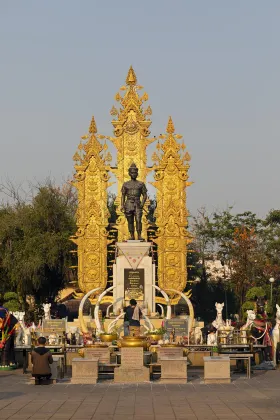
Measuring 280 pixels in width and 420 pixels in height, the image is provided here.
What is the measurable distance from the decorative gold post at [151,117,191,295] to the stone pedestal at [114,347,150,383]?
21.6 metres

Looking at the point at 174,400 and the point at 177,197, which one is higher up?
the point at 177,197

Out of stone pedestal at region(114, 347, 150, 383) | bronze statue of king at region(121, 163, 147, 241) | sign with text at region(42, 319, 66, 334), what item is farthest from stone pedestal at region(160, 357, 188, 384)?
bronze statue of king at region(121, 163, 147, 241)

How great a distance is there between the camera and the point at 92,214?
45031 millimetres

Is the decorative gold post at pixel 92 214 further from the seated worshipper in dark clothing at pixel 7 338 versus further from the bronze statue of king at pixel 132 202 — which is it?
the seated worshipper in dark clothing at pixel 7 338

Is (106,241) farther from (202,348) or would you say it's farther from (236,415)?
(236,415)

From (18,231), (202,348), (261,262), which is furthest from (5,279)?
(202,348)

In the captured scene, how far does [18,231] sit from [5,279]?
9.45 ft

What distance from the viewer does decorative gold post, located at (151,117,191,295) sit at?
4481 cm

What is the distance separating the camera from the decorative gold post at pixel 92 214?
148ft

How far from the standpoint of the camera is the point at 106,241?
45062 mm

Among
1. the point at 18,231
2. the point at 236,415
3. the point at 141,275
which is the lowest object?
the point at 236,415

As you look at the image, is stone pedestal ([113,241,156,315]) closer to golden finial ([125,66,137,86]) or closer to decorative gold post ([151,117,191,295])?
decorative gold post ([151,117,191,295])

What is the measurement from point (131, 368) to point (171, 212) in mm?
22262

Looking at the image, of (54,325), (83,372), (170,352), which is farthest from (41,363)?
(54,325)
